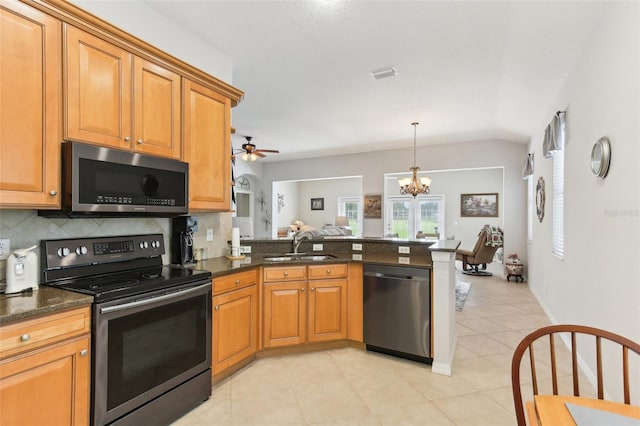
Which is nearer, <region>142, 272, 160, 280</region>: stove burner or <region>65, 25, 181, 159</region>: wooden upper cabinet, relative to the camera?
<region>65, 25, 181, 159</region>: wooden upper cabinet

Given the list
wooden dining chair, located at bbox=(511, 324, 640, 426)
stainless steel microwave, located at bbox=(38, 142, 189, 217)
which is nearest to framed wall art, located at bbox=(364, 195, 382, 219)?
stainless steel microwave, located at bbox=(38, 142, 189, 217)

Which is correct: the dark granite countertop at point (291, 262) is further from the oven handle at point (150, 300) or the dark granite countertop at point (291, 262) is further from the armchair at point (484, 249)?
the armchair at point (484, 249)

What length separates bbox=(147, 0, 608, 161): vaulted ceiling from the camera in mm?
2398

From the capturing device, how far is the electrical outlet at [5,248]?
5.66 ft

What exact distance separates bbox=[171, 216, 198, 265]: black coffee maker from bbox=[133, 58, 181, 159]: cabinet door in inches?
22.2

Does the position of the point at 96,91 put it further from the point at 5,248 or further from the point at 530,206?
the point at 530,206

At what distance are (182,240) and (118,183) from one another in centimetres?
77

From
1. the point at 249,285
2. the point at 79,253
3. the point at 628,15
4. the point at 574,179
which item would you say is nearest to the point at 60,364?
the point at 79,253

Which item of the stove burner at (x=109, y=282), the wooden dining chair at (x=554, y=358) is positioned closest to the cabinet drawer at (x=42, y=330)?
the stove burner at (x=109, y=282)

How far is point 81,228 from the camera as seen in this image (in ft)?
6.76

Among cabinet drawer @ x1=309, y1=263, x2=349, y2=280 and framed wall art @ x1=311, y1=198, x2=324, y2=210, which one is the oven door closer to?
cabinet drawer @ x1=309, y1=263, x2=349, y2=280

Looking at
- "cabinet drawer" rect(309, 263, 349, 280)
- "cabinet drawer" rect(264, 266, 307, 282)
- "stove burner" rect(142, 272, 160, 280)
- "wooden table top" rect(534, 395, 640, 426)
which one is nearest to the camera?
"wooden table top" rect(534, 395, 640, 426)

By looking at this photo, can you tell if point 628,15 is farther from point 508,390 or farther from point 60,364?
point 60,364

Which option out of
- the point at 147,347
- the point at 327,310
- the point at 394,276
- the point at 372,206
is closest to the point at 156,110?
the point at 147,347
